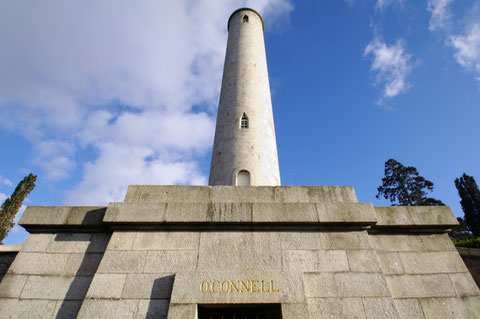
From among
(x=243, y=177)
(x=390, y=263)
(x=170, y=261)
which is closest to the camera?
(x=170, y=261)

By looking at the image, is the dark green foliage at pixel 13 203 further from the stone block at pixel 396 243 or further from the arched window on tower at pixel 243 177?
the stone block at pixel 396 243

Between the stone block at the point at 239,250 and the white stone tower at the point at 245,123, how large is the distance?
20.1 ft

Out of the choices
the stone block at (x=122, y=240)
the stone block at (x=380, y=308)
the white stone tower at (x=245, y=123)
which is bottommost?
the stone block at (x=380, y=308)

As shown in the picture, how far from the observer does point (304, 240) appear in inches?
211

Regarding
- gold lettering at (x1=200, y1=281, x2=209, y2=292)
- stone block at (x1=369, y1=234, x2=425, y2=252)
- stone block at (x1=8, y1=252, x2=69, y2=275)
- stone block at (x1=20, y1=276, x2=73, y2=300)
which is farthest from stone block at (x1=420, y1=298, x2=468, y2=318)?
stone block at (x1=8, y1=252, x2=69, y2=275)

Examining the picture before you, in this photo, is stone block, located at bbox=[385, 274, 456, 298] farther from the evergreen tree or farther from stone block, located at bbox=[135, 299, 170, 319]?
the evergreen tree

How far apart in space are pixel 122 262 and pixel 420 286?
6.03 metres

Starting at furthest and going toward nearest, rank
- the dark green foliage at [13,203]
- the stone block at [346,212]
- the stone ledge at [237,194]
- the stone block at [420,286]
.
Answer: the dark green foliage at [13,203]
the stone ledge at [237,194]
the stone block at [346,212]
the stone block at [420,286]

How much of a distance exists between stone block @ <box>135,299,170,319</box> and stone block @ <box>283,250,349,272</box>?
7.60 feet

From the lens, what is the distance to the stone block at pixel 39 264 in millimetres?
5297

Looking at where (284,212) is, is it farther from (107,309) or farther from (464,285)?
(464,285)

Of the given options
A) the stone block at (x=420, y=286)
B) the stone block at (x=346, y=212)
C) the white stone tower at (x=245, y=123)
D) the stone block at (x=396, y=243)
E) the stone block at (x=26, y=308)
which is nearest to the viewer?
the stone block at (x=26, y=308)

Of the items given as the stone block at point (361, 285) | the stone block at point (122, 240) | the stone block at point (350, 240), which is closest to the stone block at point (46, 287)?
the stone block at point (122, 240)

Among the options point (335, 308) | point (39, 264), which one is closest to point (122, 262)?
point (39, 264)
